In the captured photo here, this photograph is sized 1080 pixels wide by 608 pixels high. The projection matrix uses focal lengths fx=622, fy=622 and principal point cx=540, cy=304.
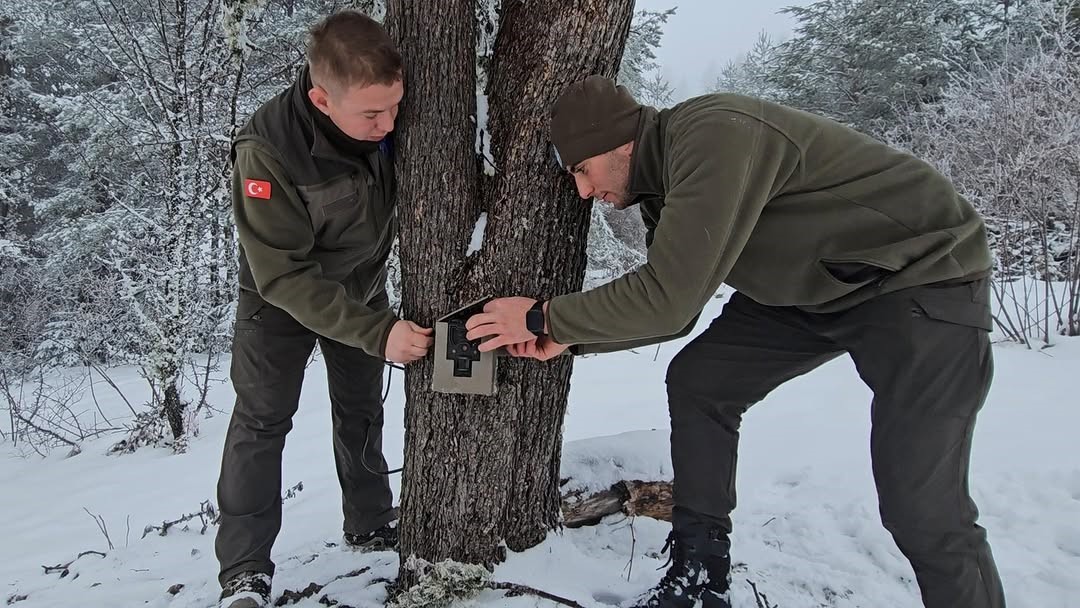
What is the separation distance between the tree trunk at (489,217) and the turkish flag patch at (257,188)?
0.39m

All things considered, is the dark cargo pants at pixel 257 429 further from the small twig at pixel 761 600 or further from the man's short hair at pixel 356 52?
the small twig at pixel 761 600

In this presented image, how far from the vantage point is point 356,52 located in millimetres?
1718

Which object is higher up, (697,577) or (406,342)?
(406,342)

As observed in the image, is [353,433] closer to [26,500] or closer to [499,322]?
[499,322]

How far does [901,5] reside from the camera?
1591cm

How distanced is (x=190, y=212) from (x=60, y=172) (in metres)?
13.2

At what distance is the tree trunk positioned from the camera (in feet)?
5.95

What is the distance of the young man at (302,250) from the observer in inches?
70.7

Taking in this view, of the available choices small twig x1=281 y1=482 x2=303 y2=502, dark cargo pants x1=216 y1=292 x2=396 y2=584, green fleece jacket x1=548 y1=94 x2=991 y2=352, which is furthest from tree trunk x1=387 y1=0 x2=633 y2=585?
small twig x1=281 y1=482 x2=303 y2=502

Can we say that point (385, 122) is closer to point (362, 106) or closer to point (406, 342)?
point (362, 106)

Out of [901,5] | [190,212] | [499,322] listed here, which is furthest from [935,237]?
[901,5]

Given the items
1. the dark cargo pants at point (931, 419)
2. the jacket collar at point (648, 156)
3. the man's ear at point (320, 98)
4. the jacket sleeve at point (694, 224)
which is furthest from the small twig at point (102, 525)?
the dark cargo pants at point (931, 419)

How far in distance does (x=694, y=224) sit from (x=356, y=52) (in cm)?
104

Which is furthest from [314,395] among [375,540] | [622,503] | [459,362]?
[459,362]
